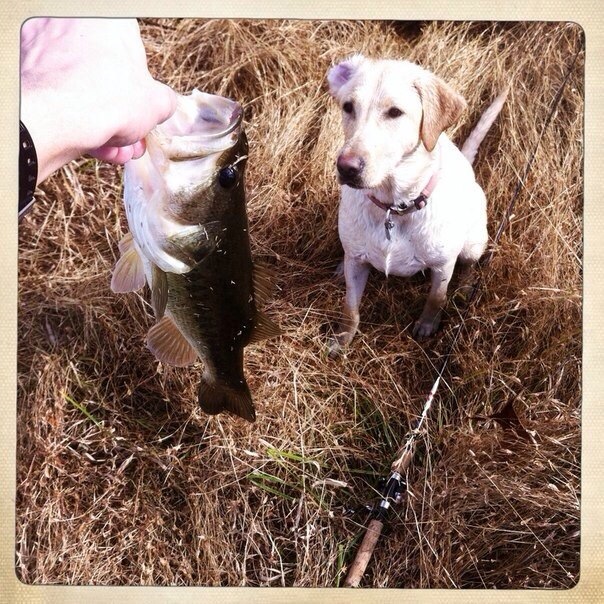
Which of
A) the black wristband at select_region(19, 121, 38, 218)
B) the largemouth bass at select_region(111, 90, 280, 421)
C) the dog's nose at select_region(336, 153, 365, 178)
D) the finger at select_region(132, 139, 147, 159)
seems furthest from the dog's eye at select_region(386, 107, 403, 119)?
the black wristband at select_region(19, 121, 38, 218)

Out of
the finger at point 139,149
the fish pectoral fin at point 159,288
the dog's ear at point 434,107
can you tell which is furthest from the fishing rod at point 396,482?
the finger at point 139,149

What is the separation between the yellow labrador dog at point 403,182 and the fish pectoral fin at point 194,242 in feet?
1.35

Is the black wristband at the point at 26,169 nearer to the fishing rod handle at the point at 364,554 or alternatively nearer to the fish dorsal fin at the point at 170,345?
the fish dorsal fin at the point at 170,345

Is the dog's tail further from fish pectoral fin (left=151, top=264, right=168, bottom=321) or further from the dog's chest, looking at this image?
fish pectoral fin (left=151, top=264, right=168, bottom=321)

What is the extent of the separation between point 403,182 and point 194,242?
0.67 metres

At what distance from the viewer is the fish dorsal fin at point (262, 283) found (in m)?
2.23

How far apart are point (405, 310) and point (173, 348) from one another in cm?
84

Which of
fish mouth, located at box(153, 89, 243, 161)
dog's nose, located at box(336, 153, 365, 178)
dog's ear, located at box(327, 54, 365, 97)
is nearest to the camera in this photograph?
fish mouth, located at box(153, 89, 243, 161)

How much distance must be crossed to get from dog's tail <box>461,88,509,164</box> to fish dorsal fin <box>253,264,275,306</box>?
82cm

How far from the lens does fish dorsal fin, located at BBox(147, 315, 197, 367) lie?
89.5 inches

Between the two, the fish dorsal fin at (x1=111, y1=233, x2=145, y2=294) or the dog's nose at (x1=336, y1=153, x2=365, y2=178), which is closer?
the dog's nose at (x1=336, y1=153, x2=365, y2=178)

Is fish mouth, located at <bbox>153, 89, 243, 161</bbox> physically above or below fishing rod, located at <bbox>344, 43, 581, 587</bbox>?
above

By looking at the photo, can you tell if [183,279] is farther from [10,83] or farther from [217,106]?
[10,83]

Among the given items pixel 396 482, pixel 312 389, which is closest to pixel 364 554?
pixel 396 482
